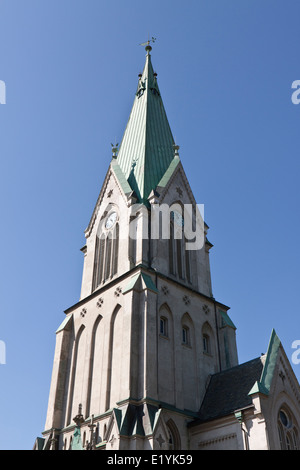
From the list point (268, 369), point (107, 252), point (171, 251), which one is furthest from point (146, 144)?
point (268, 369)

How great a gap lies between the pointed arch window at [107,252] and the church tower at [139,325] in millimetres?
93

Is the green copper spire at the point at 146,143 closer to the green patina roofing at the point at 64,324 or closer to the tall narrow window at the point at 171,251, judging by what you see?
the tall narrow window at the point at 171,251

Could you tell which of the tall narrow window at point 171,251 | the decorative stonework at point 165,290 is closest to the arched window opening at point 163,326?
the decorative stonework at point 165,290

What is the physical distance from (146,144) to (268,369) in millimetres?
21533

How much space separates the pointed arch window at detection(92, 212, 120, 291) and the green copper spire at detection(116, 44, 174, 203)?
295 cm

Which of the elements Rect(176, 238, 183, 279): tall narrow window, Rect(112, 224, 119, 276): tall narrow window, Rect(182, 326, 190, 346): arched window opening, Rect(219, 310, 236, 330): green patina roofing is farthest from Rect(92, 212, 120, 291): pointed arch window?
Rect(219, 310, 236, 330): green patina roofing

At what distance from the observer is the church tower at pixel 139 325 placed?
89.9ft

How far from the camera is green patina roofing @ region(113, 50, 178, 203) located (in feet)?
128

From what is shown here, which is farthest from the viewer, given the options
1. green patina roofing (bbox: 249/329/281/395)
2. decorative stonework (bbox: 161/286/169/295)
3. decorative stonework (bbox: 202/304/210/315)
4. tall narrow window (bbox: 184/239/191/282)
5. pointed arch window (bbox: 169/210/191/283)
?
tall narrow window (bbox: 184/239/191/282)

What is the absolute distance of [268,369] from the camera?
27531 mm

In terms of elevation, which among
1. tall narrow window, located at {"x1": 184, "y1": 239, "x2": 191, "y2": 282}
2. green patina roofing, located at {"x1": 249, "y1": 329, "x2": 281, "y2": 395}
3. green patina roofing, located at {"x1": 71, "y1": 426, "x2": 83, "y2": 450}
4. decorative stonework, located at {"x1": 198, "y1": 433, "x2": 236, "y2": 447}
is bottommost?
decorative stonework, located at {"x1": 198, "y1": 433, "x2": 236, "y2": 447}

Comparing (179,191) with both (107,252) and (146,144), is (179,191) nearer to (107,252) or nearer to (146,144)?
(146,144)

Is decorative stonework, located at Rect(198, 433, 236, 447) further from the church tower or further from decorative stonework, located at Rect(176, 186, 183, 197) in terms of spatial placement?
decorative stonework, located at Rect(176, 186, 183, 197)
